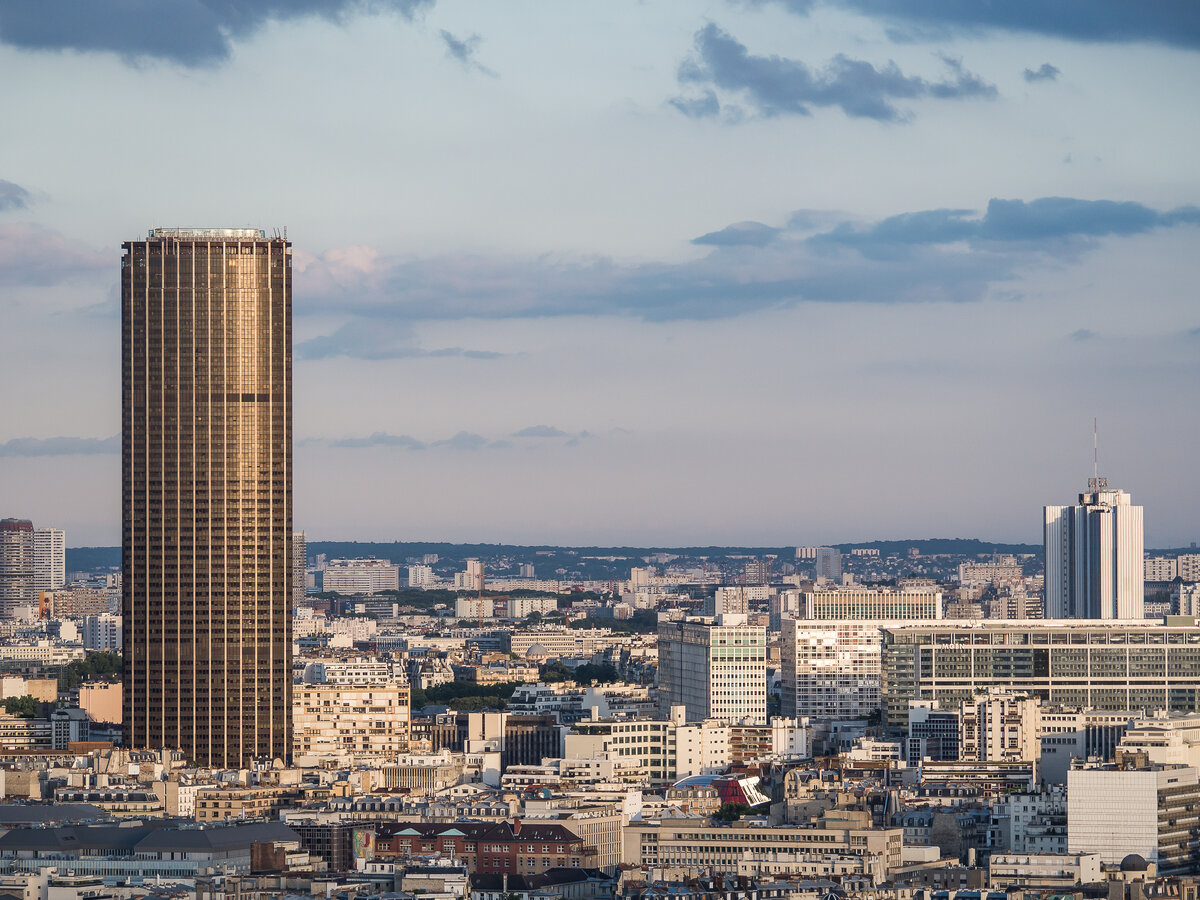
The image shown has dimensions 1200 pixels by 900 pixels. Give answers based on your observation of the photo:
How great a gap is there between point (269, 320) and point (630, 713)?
99.6ft

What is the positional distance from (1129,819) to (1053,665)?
55631 millimetres

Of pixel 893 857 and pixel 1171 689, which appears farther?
pixel 1171 689

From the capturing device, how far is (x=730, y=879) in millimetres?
116500

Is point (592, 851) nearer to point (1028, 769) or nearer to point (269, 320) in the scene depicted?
point (1028, 769)

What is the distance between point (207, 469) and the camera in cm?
17512

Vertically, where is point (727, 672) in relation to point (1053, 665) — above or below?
below

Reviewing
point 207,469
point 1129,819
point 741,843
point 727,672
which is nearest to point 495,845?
point 741,843

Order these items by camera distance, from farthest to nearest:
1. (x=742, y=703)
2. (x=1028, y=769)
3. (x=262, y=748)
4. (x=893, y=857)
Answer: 1. (x=742, y=703)
2. (x=262, y=748)
3. (x=1028, y=769)
4. (x=893, y=857)

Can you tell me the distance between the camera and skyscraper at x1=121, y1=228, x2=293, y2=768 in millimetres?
173625

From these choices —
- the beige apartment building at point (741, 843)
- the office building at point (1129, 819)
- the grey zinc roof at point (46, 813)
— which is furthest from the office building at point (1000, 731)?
the grey zinc roof at point (46, 813)

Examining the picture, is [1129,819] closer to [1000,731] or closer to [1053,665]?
[1000,731]

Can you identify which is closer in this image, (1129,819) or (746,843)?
(1129,819)

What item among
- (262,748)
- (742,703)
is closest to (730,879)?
(262,748)

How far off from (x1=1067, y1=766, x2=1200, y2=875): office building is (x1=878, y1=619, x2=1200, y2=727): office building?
50830 millimetres
